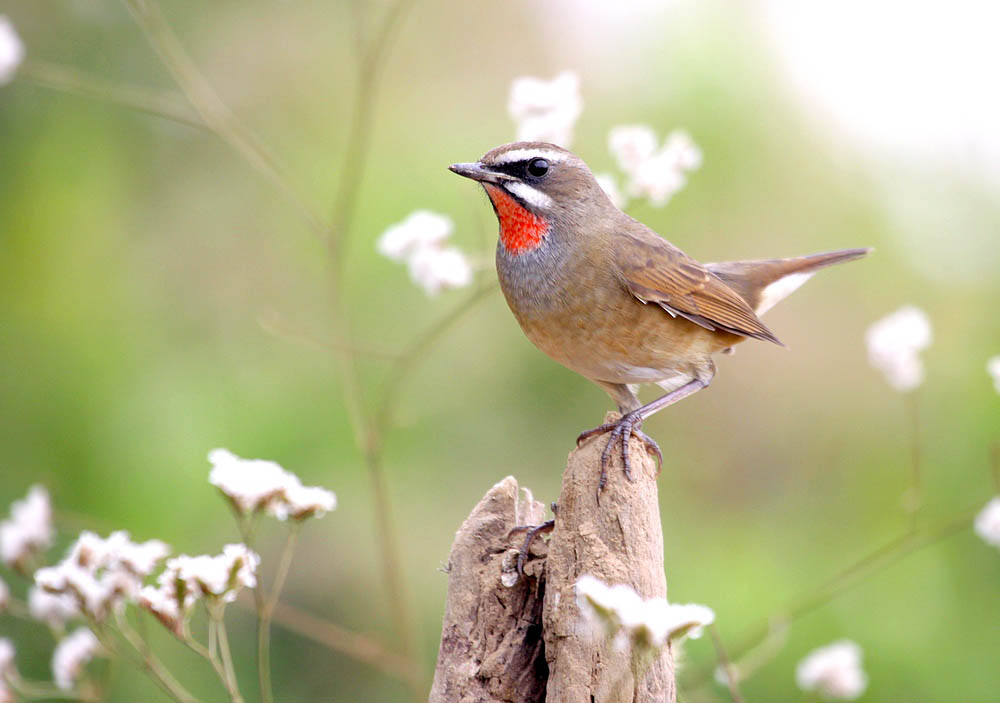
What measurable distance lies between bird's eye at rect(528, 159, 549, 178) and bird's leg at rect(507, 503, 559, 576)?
1.25 m

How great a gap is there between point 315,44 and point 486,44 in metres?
1.11

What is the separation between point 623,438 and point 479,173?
1.10m

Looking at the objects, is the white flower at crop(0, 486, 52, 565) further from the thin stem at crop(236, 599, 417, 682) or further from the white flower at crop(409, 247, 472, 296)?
the white flower at crop(409, 247, 472, 296)

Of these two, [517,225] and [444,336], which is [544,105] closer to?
[517,225]

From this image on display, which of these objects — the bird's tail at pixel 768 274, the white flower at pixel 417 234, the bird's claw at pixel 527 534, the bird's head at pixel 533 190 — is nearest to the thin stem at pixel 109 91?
the white flower at pixel 417 234

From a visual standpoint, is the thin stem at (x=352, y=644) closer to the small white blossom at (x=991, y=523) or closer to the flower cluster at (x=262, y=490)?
the flower cluster at (x=262, y=490)

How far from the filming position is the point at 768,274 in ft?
13.9

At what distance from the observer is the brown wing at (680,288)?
3469 millimetres

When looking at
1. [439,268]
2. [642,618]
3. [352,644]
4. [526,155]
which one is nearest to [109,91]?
[439,268]

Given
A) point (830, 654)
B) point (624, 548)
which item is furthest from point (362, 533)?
point (624, 548)

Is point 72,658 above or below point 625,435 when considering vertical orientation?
below

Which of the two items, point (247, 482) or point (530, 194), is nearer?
point (247, 482)

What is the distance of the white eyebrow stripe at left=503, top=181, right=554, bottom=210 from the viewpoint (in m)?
3.51

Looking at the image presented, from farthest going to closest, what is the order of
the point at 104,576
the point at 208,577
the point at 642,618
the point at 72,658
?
the point at 72,658 < the point at 104,576 < the point at 208,577 < the point at 642,618
